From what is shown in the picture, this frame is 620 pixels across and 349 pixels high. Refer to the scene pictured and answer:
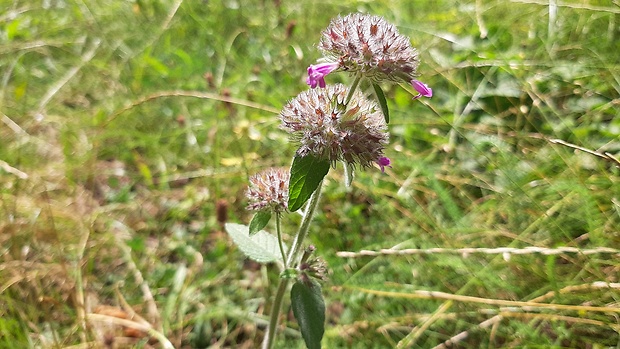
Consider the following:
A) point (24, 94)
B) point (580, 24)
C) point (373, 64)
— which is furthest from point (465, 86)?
point (24, 94)

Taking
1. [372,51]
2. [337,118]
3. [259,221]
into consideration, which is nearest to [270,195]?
[259,221]

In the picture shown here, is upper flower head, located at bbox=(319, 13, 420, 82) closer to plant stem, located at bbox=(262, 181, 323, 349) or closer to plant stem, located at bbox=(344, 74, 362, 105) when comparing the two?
plant stem, located at bbox=(344, 74, 362, 105)

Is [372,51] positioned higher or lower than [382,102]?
higher

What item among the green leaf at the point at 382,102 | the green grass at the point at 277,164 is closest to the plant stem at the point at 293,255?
the green leaf at the point at 382,102

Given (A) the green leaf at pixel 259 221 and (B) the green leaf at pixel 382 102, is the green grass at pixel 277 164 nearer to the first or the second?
(A) the green leaf at pixel 259 221

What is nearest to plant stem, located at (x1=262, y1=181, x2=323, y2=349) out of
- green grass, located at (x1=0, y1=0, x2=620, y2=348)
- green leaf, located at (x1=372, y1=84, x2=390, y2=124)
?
green leaf, located at (x1=372, y1=84, x2=390, y2=124)

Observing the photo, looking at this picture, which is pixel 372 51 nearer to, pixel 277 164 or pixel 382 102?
pixel 382 102

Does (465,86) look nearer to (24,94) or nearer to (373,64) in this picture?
(373,64)
